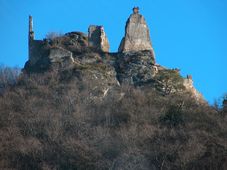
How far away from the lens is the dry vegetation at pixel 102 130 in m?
52.6

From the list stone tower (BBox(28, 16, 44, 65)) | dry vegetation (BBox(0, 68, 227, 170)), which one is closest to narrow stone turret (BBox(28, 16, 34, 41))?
stone tower (BBox(28, 16, 44, 65))

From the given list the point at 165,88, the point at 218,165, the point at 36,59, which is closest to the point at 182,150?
the point at 218,165

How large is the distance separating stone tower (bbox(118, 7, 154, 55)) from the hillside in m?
0.06

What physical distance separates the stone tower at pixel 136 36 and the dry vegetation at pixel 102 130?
335 cm

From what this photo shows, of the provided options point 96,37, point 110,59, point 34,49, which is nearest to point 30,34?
point 34,49

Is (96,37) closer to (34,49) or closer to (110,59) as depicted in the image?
(110,59)

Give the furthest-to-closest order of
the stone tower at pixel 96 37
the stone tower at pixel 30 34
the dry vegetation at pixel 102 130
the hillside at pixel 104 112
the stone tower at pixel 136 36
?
the stone tower at pixel 30 34
the stone tower at pixel 96 37
the stone tower at pixel 136 36
the hillside at pixel 104 112
the dry vegetation at pixel 102 130

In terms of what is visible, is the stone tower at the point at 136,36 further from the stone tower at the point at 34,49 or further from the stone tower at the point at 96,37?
the stone tower at the point at 34,49

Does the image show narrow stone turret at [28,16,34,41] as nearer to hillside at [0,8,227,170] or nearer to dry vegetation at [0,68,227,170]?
hillside at [0,8,227,170]

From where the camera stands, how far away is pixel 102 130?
56062 millimetres

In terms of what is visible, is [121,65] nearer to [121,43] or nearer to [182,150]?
[121,43]

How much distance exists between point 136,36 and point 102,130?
9869mm

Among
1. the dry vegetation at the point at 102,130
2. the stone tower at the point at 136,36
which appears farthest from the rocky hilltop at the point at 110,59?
the dry vegetation at the point at 102,130

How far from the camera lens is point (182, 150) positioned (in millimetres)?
52562
